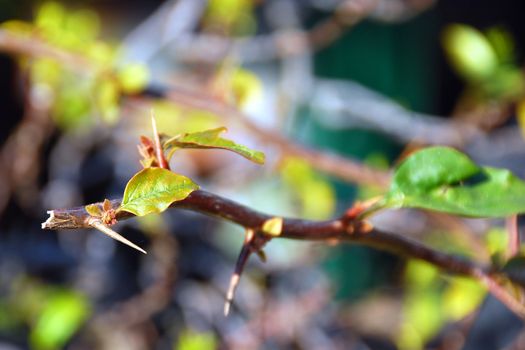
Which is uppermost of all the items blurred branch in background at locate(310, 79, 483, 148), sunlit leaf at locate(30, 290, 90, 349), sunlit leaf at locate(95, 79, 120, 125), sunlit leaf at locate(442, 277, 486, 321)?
sunlit leaf at locate(95, 79, 120, 125)

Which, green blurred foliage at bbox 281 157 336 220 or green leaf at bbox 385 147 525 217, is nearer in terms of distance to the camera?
green leaf at bbox 385 147 525 217

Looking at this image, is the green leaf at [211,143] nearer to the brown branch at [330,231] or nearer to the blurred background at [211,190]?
the brown branch at [330,231]

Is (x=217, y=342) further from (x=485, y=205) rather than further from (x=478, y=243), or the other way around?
(x=485, y=205)

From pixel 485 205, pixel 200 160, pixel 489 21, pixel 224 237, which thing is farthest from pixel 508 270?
pixel 489 21

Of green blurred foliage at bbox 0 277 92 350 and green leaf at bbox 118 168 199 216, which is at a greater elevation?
green leaf at bbox 118 168 199 216

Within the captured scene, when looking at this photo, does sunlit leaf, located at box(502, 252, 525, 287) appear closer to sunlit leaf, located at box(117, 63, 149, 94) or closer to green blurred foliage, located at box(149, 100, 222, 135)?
sunlit leaf, located at box(117, 63, 149, 94)

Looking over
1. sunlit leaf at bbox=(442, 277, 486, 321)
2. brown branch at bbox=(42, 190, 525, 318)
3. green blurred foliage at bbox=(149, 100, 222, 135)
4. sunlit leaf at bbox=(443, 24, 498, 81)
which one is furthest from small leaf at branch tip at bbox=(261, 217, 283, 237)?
sunlit leaf at bbox=(443, 24, 498, 81)

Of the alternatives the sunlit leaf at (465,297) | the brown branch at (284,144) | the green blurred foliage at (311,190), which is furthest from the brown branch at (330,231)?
the green blurred foliage at (311,190)
